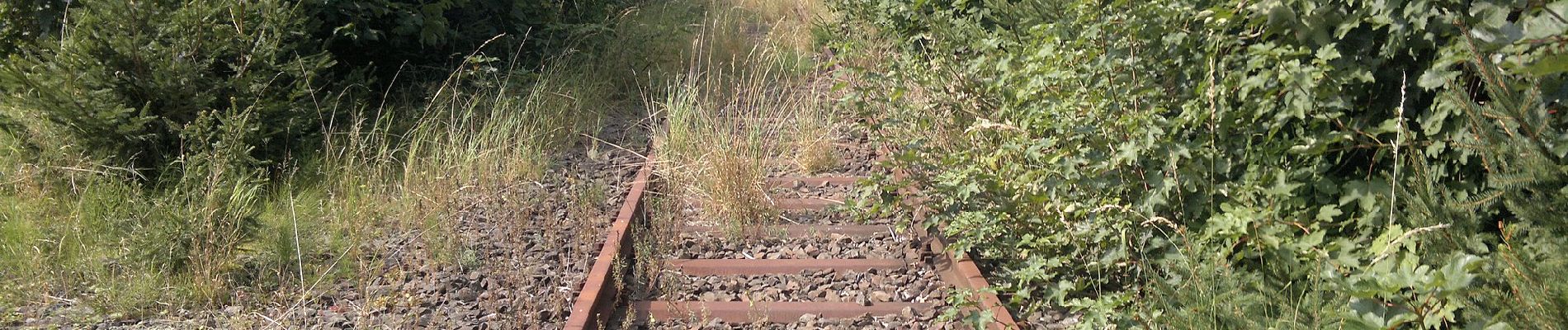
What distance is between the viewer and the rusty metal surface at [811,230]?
595 cm

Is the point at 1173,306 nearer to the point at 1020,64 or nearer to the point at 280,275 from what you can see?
the point at 1020,64

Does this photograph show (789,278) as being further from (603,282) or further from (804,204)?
(804,204)

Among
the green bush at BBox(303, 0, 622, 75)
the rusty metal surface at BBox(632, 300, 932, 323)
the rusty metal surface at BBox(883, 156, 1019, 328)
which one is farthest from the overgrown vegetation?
the green bush at BBox(303, 0, 622, 75)

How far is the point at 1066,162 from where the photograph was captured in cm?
461

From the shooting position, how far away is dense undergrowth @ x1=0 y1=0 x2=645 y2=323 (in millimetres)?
5289

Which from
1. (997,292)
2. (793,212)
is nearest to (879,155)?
(793,212)

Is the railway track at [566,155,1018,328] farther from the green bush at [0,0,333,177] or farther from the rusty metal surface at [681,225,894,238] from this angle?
the green bush at [0,0,333,177]

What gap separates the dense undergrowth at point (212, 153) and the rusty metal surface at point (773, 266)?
1.27 meters

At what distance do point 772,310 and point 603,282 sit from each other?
71 cm

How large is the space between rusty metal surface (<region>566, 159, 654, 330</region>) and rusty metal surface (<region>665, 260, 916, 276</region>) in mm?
300

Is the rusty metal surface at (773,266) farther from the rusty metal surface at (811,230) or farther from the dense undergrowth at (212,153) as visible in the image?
the dense undergrowth at (212,153)

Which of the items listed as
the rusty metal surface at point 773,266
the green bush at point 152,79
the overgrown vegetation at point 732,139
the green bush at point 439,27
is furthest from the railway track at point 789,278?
the green bush at point 439,27

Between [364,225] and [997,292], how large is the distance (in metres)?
3.22

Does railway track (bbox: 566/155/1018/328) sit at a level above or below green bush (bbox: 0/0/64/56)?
below
